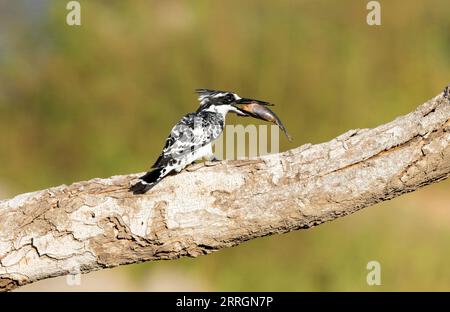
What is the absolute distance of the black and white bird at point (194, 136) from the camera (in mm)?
2910

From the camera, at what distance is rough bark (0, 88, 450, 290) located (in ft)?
9.05

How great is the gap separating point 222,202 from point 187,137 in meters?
0.41

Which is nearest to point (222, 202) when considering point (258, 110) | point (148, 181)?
point (148, 181)

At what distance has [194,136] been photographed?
3.13 meters

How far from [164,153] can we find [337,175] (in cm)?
73

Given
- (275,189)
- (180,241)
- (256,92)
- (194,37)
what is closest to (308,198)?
(275,189)

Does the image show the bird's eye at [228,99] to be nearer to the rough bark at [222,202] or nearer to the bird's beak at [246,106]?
the bird's beak at [246,106]

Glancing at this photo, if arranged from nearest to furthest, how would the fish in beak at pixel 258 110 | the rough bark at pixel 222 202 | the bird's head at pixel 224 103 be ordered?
the rough bark at pixel 222 202 < the fish in beak at pixel 258 110 < the bird's head at pixel 224 103

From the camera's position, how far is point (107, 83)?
215 inches

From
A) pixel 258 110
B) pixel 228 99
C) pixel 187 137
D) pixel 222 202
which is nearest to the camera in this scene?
pixel 222 202

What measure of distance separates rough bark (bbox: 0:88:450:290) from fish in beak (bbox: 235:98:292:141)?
36 centimetres

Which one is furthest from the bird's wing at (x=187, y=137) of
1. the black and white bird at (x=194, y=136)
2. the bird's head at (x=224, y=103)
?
the bird's head at (x=224, y=103)

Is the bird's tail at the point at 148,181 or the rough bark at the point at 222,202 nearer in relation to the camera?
the rough bark at the point at 222,202

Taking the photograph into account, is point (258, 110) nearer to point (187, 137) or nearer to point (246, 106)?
point (246, 106)
